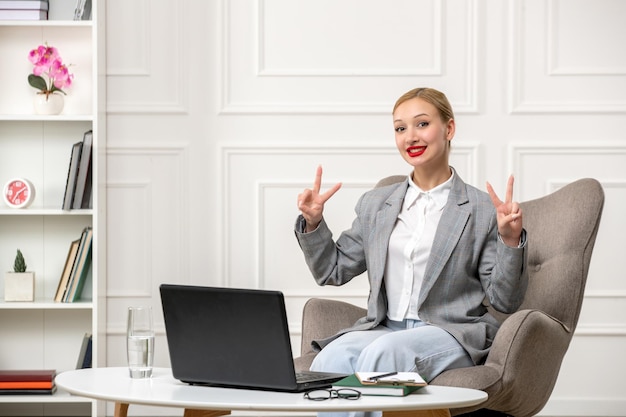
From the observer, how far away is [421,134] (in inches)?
97.3

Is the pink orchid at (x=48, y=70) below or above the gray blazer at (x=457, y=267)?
above

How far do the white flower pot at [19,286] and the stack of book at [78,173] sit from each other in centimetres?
30

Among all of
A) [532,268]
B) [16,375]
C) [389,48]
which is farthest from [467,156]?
[16,375]

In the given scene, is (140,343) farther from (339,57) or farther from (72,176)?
(339,57)

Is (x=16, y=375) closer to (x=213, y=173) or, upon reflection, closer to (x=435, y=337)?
(x=213, y=173)

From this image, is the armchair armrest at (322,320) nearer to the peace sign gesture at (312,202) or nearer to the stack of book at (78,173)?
the peace sign gesture at (312,202)

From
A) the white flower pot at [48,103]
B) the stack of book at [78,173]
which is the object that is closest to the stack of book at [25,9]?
the white flower pot at [48,103]

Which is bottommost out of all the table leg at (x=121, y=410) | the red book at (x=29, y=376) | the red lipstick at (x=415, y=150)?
the red book at (x=29, y=376)

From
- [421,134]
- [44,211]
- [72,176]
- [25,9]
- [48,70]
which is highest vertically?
[25,9]

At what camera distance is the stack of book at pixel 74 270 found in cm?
341

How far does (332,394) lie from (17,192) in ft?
6.96

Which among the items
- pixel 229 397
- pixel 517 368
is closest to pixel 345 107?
pixel 517 368

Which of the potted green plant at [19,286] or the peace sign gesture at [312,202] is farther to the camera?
the potted green plant at [19,286]

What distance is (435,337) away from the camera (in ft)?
7.35
